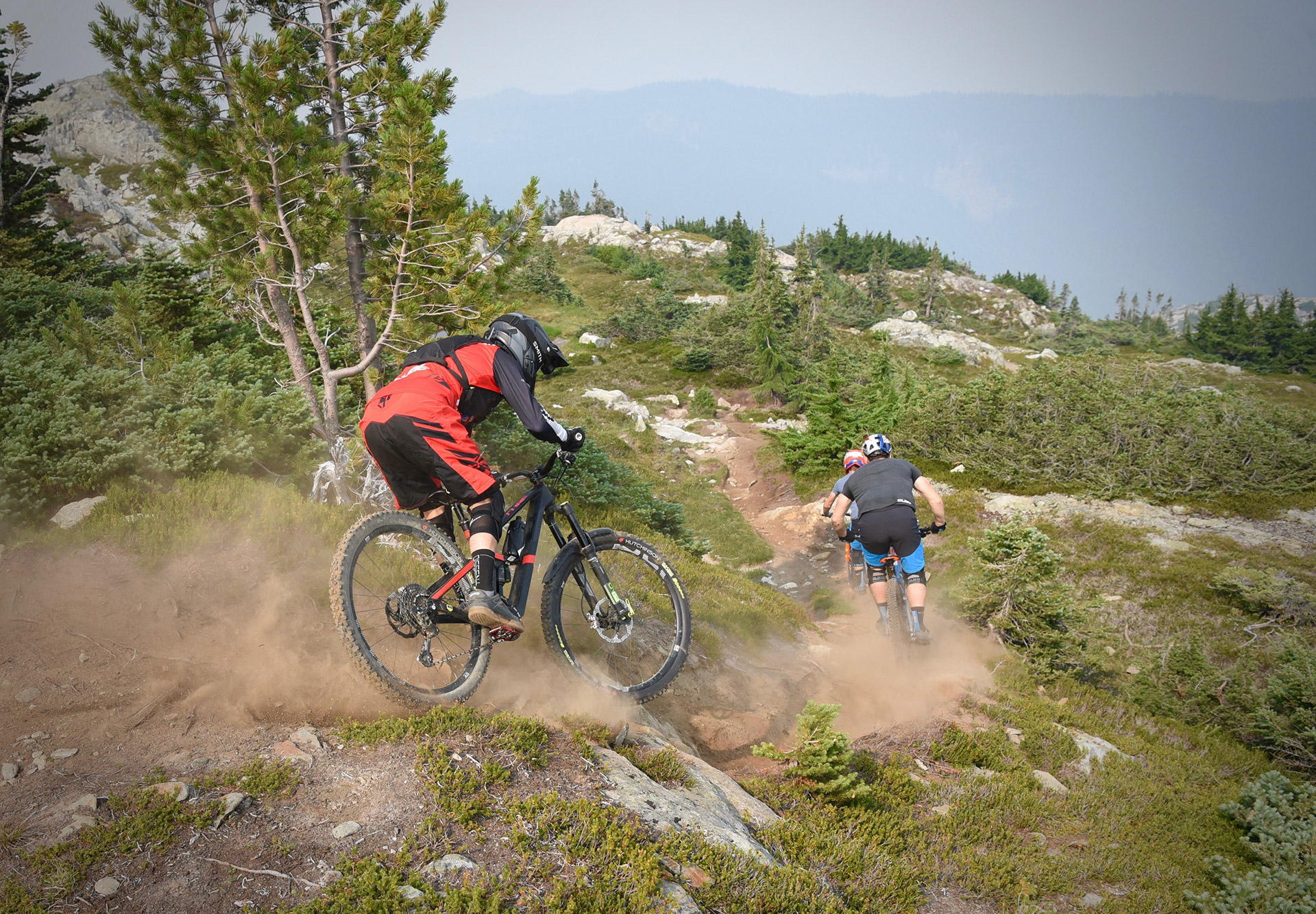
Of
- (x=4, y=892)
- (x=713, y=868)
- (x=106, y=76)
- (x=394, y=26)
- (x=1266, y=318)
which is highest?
(x=394, y=26)

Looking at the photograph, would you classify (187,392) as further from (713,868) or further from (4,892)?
(713,868)

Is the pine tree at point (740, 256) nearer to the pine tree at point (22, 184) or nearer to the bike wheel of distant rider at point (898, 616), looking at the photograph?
the pine tree at point (22, 184)

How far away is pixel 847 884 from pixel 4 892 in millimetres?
4494

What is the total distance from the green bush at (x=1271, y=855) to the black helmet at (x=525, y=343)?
6.92 metres

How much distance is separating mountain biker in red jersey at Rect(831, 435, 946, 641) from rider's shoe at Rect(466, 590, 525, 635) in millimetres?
5573

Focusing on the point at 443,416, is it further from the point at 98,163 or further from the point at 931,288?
the point at 98,163

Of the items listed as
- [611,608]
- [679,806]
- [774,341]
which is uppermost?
[611,608]

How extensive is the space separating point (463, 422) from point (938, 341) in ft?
224

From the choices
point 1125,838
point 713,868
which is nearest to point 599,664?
point 713,868

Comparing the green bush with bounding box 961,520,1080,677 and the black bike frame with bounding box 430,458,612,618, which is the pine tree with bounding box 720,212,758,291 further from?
the black bike frame with bounding box 430,458,612,618

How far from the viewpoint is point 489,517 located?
4902 mm

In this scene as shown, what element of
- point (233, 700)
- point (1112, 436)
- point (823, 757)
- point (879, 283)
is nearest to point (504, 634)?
point (233, 700)

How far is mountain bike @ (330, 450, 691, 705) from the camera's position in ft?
15.0

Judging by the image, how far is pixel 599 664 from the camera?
19.6 ft
